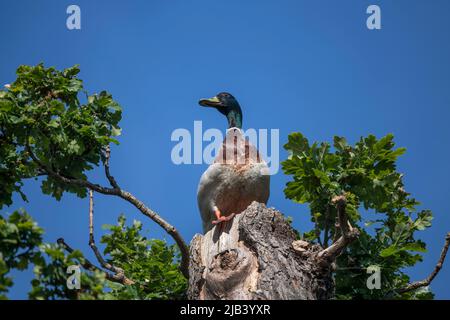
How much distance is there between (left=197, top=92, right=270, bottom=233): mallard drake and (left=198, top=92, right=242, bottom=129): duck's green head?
1600 millimetres

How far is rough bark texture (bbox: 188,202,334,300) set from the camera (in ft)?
34.6

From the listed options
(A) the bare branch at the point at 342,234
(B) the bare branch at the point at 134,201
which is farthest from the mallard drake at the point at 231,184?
(A) the bare branch at the point at 342,234

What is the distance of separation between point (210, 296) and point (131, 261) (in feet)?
11.6

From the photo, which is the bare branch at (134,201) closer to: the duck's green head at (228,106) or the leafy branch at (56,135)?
the leafy branch at (56,135)

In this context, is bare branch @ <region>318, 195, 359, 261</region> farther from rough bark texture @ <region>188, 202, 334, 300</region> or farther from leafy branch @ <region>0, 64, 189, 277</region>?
leafy branch @ <region>0, 64, 189, 277</region>

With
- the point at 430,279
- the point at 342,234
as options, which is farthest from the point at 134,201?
the point at 430,279

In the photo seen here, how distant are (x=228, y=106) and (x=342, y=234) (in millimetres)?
4825

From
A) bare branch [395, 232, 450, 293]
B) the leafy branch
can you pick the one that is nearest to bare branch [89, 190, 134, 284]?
the leafy branch

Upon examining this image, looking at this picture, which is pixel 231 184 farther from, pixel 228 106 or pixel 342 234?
pixel 228 106

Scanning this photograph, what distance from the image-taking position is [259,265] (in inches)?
424

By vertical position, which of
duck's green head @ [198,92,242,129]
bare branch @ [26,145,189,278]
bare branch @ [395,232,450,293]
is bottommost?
bare branch @ [395,232,450,293]

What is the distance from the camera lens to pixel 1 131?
12008mm
